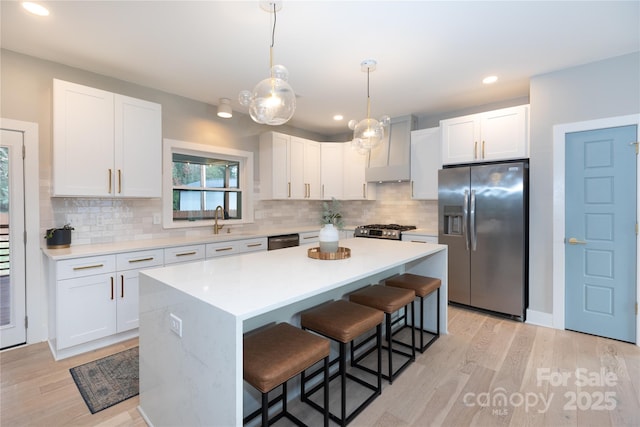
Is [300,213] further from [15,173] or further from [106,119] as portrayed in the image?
[15,173]

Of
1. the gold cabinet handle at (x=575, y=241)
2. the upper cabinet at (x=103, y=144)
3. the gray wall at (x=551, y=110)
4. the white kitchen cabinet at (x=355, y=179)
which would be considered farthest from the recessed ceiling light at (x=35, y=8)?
the gold cabinet handle at (x=575, y=241)

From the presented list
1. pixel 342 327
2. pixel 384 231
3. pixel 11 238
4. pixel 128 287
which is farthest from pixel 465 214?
pixel 11 238

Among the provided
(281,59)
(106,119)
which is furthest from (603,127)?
(106,119)

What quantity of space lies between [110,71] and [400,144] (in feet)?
12.0

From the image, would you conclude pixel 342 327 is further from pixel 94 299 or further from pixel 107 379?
pixel 94 299

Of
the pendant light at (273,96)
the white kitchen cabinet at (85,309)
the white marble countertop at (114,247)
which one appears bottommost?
the white kitchen cabinet at (85,309)

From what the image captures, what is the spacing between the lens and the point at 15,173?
104 inches

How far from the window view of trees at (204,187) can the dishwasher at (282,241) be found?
2.47 ft

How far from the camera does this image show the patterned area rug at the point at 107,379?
78.9 inches

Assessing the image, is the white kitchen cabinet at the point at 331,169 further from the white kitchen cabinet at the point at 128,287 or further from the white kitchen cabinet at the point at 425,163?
the white kitchen cabinet at the point at 128,287

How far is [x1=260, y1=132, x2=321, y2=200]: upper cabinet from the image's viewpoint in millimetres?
4437

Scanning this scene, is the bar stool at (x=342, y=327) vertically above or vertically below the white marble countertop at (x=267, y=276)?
below

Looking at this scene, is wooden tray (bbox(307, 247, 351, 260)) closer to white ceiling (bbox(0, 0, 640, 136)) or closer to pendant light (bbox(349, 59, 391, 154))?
pendant light (bbox(349, 59, 391, 154))

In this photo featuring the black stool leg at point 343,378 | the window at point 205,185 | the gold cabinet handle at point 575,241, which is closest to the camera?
the black stool leg at point 343,378
